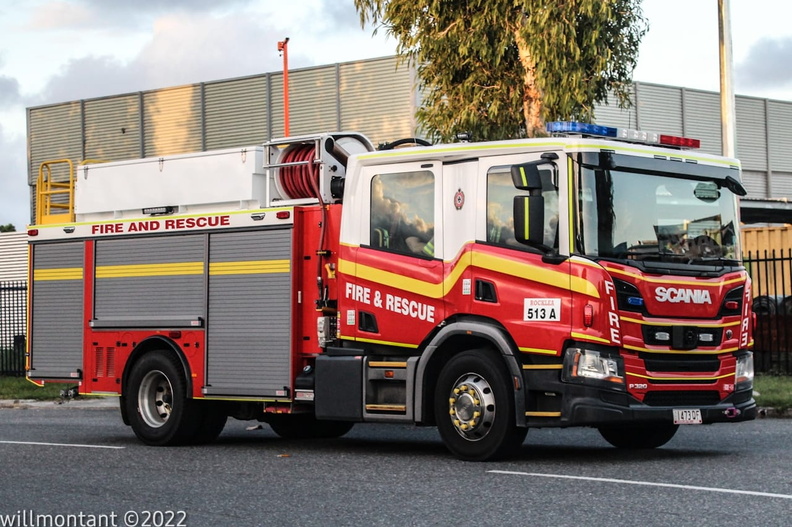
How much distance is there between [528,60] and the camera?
20.7 m

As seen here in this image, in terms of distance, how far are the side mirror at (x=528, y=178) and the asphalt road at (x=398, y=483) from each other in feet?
7.70

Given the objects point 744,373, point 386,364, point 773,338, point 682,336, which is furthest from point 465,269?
point 773,338

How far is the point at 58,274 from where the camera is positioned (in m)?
15.1

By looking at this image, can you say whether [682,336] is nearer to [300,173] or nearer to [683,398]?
[683,398]

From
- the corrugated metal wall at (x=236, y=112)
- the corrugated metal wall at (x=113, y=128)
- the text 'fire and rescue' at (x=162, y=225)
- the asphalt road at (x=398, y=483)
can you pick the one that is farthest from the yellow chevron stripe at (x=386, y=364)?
the corrugated metal wall at (x=113, y=128)

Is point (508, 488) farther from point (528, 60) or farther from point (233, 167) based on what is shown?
point (528, 60)

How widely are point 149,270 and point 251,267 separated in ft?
5.15

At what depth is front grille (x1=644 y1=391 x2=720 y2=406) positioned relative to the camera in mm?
10797

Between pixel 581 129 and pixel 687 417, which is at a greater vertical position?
pixel 581 129

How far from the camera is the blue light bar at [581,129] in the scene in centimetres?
1102

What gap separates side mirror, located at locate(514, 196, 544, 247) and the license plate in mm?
1898

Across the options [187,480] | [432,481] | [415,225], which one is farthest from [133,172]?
[432,481]

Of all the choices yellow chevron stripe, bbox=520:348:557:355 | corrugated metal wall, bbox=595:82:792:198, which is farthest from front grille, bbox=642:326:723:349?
corrugated metal wall, bbox=595:82:792:198

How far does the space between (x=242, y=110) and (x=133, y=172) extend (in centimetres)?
2263
